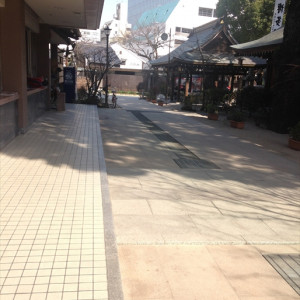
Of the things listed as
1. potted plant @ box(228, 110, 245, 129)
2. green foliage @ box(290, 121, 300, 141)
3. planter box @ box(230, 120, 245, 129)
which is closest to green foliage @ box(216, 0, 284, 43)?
A: potted plant @ box(228, 110, 245, 129)

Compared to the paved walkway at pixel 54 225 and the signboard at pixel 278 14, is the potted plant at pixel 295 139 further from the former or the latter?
the signboard at pixel 278 14

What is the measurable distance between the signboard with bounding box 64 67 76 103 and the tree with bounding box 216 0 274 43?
519 inches

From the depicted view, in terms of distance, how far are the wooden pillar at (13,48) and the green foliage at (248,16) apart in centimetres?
2170

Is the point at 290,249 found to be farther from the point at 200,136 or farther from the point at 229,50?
the point at 229,50

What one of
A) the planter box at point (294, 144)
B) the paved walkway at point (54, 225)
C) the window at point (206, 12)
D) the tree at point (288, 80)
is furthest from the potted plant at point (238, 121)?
the window at point (206, 12)

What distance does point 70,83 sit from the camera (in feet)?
63.2

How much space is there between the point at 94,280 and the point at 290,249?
8.28 feet

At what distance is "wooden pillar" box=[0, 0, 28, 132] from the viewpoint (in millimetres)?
8430

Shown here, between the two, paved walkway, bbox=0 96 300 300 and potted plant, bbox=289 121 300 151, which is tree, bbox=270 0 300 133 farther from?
paved walkway, bbox=0 96 300 300

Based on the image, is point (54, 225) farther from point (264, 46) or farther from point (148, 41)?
point (148, 41)

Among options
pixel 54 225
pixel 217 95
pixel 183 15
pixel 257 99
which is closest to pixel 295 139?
pixel 257 99

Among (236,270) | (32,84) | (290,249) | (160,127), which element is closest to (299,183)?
(290,249)

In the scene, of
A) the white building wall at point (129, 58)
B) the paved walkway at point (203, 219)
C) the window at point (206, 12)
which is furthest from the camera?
the window at point (206, 12)

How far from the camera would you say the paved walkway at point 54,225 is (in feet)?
9.75
